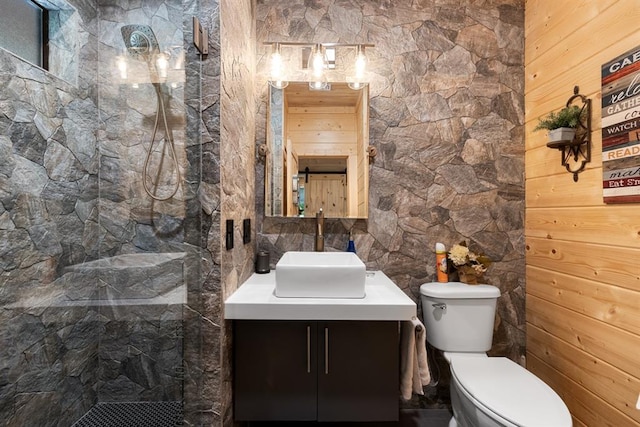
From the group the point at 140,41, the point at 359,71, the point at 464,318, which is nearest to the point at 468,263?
the point at 464,318

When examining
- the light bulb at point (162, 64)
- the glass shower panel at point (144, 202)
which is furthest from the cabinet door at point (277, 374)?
the light bulb at point (162, 64)

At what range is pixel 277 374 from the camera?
137 centimetres

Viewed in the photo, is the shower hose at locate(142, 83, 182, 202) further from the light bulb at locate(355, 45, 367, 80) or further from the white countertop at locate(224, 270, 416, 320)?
the light bulb at locate(355, 45, 367, 80)

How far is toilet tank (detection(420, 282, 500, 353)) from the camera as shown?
1.72m

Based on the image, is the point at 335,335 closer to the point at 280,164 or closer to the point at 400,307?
the point at 400,307

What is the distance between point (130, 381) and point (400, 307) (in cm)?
140

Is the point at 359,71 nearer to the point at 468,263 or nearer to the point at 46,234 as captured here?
the point at 468,263

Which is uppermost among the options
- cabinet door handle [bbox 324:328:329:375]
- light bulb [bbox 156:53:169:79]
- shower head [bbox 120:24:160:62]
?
shower head [bbox 120:24:160:62]

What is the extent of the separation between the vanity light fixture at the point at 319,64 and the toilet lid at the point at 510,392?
1716 millimetres

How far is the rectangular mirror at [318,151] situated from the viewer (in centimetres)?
192

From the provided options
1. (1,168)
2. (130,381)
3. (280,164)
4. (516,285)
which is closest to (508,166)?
(516,285)

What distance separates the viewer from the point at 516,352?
195 cm

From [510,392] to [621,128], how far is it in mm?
1232

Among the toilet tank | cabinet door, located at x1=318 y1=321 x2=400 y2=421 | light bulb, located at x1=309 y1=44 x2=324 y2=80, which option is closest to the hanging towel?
cabinet door, located at x1=318 y1=321 x2=400 y2=421
